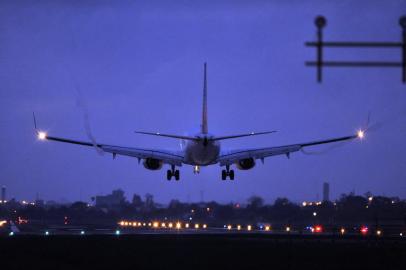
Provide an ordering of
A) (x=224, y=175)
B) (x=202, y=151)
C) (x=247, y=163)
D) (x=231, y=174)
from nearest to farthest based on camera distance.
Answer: (x=202, y=151) < (x=247, y=163) < (x=231, y=174) < (x=224, y=175)

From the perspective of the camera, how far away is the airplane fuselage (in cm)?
8331

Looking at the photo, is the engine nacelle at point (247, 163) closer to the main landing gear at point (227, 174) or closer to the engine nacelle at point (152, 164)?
the main landing gear at point (227, 174)

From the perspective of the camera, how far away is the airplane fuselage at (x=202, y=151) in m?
83.3

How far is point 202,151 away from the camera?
84438mm

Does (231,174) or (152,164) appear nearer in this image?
(152,164)
